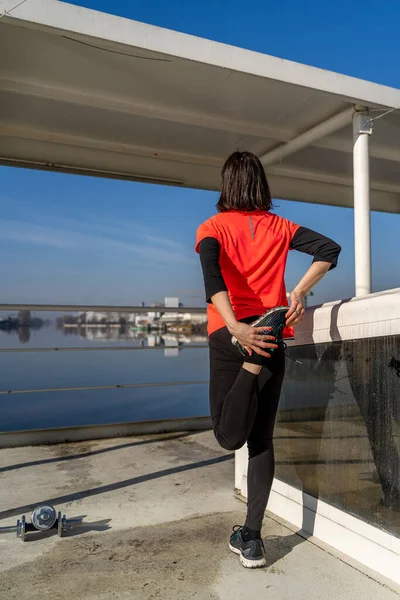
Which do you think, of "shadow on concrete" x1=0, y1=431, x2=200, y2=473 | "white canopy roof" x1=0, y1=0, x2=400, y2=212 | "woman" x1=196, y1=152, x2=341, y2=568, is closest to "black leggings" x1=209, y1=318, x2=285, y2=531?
"woman" x1=196, y1=152, x2=341, y2=568

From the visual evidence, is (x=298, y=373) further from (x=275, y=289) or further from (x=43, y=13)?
(x=43, y=13)

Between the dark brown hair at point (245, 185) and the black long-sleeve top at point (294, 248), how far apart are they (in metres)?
0.16

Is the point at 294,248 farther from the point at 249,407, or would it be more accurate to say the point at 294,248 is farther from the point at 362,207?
the point at 362,207

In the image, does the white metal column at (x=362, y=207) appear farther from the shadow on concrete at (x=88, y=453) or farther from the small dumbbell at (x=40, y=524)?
the shadow on concrete at (x=88, y=453)

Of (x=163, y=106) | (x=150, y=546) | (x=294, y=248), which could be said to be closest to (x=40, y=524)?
(x=150, y=546)

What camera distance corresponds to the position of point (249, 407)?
Result: 1.51 metres

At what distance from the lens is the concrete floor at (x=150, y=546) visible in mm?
1480

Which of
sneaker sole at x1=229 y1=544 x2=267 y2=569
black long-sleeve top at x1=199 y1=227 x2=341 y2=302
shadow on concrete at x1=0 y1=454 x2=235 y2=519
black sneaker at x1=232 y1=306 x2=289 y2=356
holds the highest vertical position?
black long-sleeve top at x1=199 y1=227 x2=341 y2=302

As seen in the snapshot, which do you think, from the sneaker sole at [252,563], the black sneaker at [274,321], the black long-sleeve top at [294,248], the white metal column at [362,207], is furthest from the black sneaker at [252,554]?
the white metal column at [362,207]

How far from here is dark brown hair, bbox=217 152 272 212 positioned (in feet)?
5.43

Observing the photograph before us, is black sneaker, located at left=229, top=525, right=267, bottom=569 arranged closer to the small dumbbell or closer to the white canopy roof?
the small dumbbell

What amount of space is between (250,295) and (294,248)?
240 millimetres

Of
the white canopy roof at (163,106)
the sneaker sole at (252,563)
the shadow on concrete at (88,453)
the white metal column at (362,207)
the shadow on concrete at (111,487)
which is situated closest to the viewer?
the sneaker sole at (252,563)

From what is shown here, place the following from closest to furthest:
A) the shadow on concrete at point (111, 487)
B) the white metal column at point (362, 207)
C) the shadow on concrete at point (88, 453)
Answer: the shadow on concrete at point (111, 487) < the white metal column at point (362, 207) < the shadow on concrete at point (88, 453)
